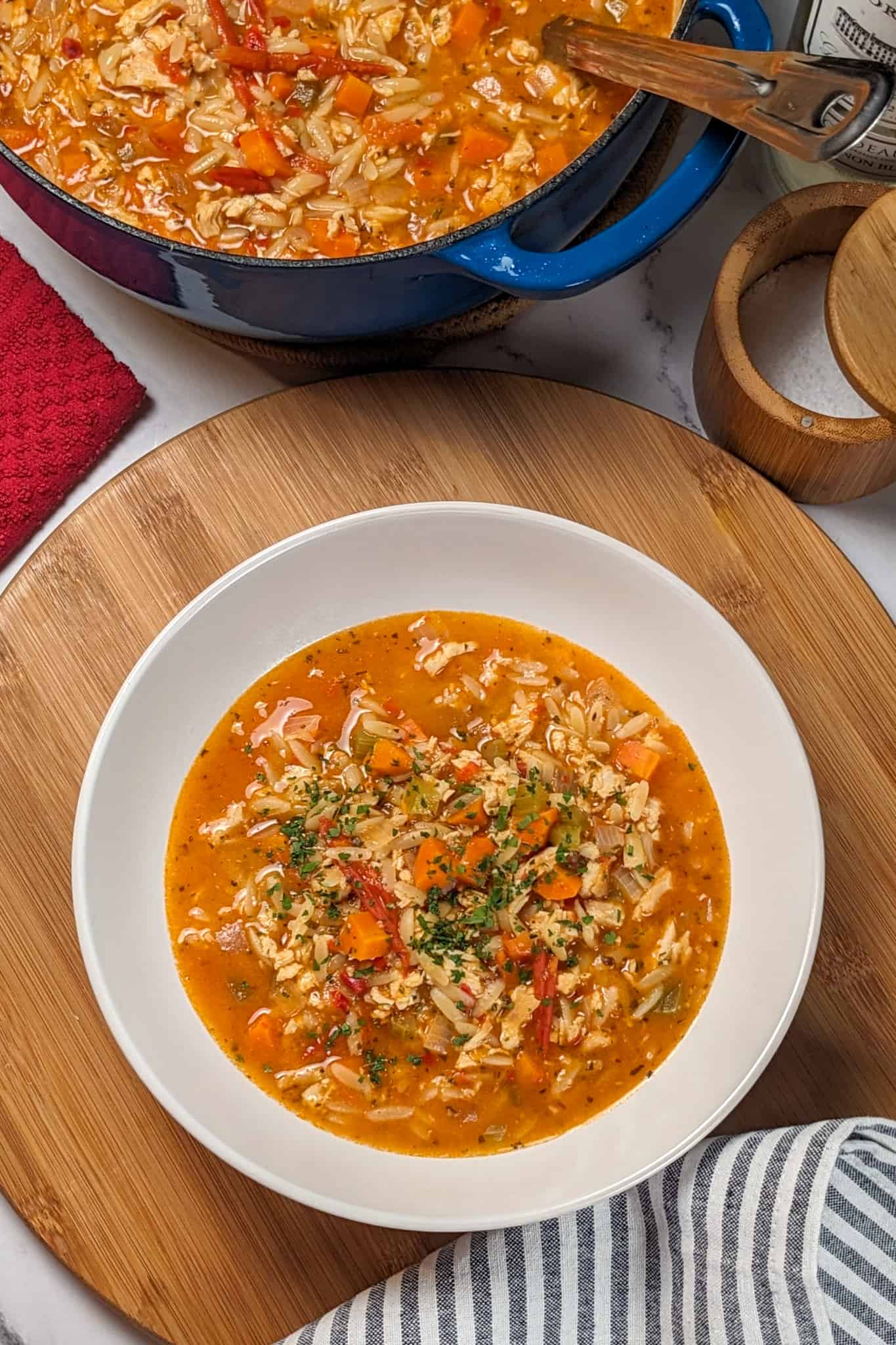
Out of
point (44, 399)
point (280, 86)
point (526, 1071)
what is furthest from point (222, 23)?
point (526, 1071)

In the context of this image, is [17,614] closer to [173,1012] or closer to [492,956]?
[173,1012]

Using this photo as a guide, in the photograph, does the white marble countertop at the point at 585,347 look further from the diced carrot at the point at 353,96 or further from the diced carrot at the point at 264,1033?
the diced carrot at the point at 264,1033

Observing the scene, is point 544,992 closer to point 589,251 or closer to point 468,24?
point 589,251

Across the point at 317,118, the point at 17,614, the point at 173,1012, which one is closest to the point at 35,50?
the point at 317,118

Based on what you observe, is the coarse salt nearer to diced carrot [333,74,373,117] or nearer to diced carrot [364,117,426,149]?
diced carrot [364,117,426,149]

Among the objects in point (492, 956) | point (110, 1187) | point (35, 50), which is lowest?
point (110, 1187)
